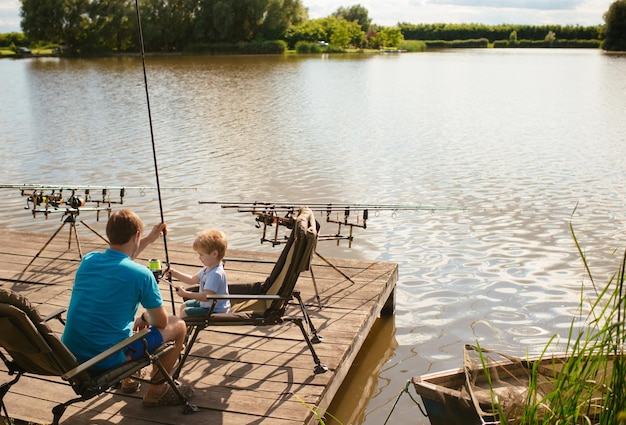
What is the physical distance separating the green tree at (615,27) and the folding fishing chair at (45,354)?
84.1 meters

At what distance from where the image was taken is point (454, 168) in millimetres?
14656

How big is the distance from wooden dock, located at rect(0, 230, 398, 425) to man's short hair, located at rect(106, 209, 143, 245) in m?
1.13

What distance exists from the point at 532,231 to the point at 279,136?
32.9 feet

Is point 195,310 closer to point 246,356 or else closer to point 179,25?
point 246,356

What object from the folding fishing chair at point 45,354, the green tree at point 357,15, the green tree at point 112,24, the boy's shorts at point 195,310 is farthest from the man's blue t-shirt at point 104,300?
the green tree at point 357,15

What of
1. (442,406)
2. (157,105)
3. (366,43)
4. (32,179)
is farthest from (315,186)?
(366,43)

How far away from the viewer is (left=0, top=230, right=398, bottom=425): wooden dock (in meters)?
4.04

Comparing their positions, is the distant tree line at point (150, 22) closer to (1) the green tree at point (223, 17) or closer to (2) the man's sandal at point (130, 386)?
(1) the green tree at point (223, 17)

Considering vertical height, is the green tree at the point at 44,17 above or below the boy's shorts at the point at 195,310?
above

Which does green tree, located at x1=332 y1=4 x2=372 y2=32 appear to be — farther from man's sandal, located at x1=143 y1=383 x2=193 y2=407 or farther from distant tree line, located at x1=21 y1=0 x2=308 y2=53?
man's sandal, located at x1=143 y1=383 x2=193 y2=407

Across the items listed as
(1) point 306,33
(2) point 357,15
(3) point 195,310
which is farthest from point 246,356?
(2) point 357,15

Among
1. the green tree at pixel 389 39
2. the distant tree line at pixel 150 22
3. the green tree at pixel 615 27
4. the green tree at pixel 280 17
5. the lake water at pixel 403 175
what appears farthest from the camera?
the green tree at pixel 389 39

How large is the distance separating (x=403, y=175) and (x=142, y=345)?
10.8 meters

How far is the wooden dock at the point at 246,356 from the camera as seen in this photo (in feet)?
13.3
